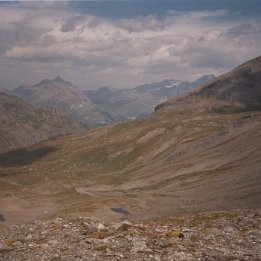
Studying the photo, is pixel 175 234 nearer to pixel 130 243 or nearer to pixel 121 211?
pixel 130 243

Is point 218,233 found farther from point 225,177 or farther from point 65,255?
point 225,177

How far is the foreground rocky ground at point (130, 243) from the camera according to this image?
31.1 metres

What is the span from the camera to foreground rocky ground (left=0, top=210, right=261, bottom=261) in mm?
31125

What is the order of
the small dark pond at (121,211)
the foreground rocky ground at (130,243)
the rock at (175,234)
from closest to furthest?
the foreground rocky ground at (130,243), the rock at (175,234), the small dark pond at (121,211)

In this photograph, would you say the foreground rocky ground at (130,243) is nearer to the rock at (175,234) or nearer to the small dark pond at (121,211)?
the rock at (175,234)

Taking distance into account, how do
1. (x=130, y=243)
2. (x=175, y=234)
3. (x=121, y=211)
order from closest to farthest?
(x=130, y=243) < (x=175, y=234) < (x=121, y=211)

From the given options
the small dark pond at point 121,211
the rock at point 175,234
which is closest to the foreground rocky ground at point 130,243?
the rock at point 175,234

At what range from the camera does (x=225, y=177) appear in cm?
17125

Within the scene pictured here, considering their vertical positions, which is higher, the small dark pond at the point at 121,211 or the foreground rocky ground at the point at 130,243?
the foreground rocky ground at the point at 130,243

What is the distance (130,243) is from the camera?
3447 centimetres

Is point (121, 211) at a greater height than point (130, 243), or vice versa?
point (130, 243)

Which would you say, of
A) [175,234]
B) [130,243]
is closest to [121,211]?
[175,234]

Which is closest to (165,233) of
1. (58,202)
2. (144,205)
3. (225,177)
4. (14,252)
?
(14,252)

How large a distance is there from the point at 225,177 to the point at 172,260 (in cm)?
14550
